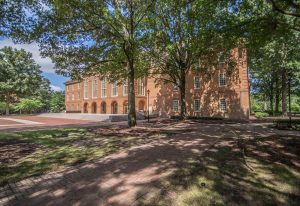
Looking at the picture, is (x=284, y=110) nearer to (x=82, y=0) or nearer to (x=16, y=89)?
(x=82, y=0)

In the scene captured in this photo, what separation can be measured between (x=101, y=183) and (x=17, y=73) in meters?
53.0

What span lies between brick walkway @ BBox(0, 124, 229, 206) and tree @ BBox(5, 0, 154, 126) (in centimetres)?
928

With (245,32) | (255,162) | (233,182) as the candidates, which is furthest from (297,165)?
(245,32)

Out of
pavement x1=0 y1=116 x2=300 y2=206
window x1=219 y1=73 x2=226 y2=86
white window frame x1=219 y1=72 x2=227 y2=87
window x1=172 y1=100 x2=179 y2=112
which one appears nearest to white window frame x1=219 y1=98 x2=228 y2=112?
white window frame x1=219 y1=72 x2=227 y2=87

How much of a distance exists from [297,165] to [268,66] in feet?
85.7

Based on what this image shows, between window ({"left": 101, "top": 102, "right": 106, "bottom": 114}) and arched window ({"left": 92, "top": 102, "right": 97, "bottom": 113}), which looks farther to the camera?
arched window ({"left": 92, "top": 102, "right": 97, "bottom": 113})

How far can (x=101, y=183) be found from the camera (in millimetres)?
4836

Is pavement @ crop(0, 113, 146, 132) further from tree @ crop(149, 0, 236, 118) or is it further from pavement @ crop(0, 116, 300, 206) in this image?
pavement @ crop(0, 116, 300, 206)

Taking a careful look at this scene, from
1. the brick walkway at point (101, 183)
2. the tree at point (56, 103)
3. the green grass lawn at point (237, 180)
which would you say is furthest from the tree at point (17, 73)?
the green grass lawn at point (237, 180)

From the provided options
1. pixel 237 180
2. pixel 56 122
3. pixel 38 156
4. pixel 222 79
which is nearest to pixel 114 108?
pixel 56 122

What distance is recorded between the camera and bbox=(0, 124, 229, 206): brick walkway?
412 centimetres

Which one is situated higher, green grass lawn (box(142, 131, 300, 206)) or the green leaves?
the green leaves

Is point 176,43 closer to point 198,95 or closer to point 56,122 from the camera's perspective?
point 198,95

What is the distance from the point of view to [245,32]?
9.93m
